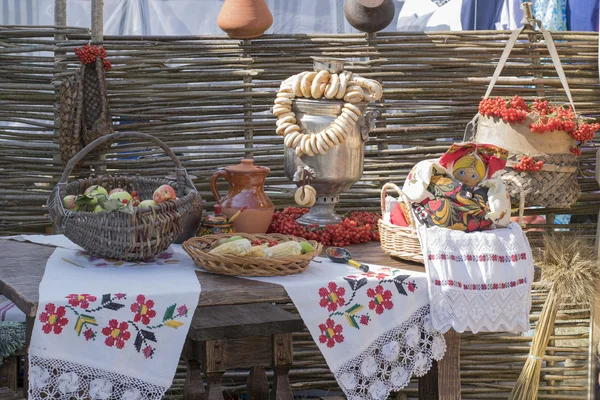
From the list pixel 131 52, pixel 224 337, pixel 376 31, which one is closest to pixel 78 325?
pixel 224 337

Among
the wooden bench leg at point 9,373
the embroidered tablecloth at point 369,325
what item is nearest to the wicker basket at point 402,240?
the embroidered tablecloth at point 369,325

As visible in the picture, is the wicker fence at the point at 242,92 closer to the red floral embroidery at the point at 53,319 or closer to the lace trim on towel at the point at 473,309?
the lace trim on towel at the point at 473,309

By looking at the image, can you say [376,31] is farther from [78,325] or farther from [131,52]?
[78,325]

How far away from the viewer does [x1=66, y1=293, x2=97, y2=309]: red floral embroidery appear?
214 centimetres

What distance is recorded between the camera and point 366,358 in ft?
7.81

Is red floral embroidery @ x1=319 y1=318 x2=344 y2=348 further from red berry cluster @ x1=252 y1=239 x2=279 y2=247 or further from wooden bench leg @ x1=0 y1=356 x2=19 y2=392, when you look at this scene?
wooden bench leg @ x1=0 y1=356 x2=19 y2=392

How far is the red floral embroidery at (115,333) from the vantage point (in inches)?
85.7

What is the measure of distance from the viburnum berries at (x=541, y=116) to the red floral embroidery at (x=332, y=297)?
48.2 inches

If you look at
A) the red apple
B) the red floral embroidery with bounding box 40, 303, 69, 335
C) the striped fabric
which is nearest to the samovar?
the red apple

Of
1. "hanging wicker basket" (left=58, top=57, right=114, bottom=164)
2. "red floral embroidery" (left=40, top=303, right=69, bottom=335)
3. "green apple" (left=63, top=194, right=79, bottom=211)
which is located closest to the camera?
"red floral embroidery" (left=40, top=303, right=69, bottom=335)

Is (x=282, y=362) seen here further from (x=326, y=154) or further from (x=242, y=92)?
(x=242, y=92)

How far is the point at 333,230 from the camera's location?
115 inches

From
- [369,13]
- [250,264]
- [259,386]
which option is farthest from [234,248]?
[369,13]

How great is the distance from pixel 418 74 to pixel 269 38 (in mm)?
688
